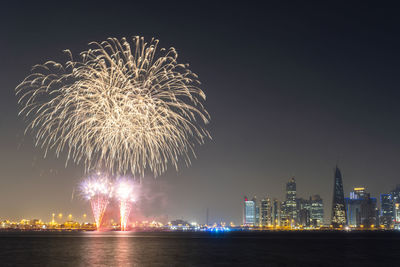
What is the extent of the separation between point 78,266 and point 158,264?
8.43 m

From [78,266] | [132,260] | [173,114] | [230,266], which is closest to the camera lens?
[78,266]

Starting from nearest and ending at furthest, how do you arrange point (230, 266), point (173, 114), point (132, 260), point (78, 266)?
point (78, 266), point (230, 266), point (132, 260), point (173, 114)

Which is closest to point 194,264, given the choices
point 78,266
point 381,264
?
point 78,266

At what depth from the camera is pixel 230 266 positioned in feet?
156

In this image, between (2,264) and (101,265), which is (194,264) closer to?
(101,265)

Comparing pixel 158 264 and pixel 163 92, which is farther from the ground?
pixel 163 92

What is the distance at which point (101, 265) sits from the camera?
1790 inches

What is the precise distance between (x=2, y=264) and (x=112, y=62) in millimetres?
25052

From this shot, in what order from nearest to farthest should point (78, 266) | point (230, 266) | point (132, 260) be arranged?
point (78, 266), point (230, 266), point (132, 260)

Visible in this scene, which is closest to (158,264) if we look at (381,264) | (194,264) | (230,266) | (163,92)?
(194,264)

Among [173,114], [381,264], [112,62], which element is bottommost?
[381,264]

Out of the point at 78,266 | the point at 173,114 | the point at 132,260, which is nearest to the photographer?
the point at 78,266

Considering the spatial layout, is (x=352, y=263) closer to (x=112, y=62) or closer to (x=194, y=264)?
(x=194, y=264)

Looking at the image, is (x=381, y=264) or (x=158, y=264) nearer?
(x=158, y=264)
